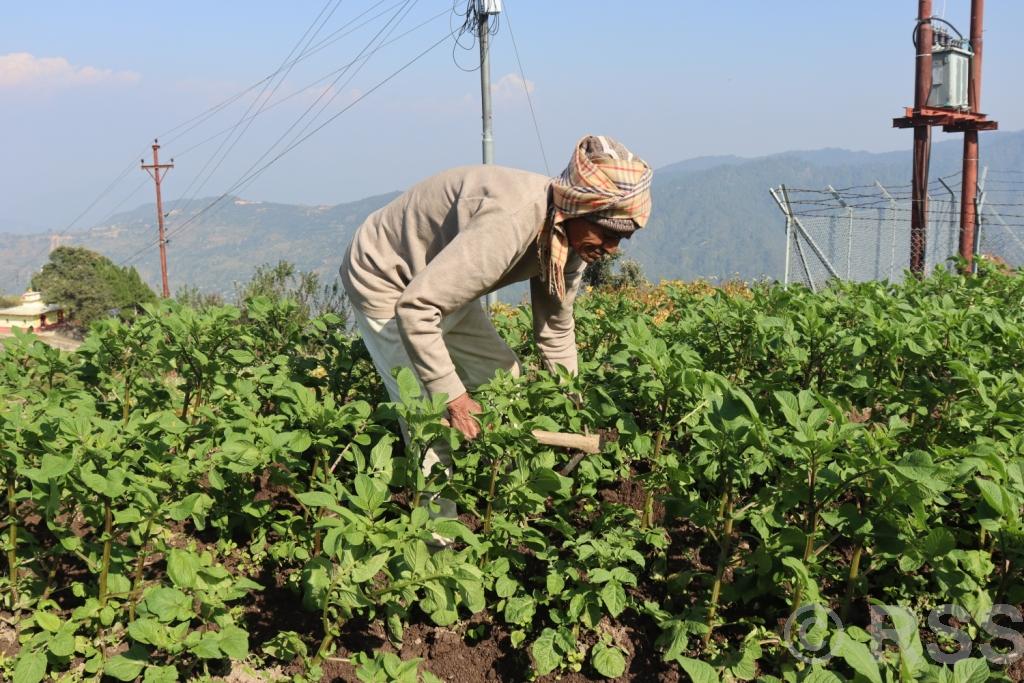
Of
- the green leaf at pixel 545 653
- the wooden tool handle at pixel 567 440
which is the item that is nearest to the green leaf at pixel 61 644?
the green leaf at pixel 545 653

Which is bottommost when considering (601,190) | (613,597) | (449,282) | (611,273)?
(611,273)

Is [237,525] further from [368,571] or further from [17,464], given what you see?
[368,571]

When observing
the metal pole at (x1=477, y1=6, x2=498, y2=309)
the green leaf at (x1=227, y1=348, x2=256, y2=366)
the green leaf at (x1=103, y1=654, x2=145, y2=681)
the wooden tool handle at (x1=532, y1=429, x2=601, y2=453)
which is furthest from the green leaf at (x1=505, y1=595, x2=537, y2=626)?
the metal pole at (x1=477, y1=6, x2=498, y2=309)

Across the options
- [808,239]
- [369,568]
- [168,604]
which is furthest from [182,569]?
[808,239]

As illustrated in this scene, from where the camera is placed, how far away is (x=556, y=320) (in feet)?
11.6

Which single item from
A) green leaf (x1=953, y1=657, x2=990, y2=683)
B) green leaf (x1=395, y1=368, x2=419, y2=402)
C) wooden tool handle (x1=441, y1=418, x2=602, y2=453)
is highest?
green leaf (x1=395, y1=368, x2=419, y2=402)

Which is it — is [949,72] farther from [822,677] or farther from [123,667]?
[123,667]

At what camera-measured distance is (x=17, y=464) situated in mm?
2729

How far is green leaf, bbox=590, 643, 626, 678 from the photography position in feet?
9.11

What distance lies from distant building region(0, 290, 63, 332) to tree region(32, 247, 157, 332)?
0.42m

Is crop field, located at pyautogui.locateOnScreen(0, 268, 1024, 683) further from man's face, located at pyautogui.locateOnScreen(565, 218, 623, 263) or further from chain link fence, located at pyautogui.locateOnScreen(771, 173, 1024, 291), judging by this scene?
chain link fence, located at pyautogui.locateOnScreen(771, 173, 1024, 291)

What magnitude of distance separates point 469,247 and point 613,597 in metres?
1.14

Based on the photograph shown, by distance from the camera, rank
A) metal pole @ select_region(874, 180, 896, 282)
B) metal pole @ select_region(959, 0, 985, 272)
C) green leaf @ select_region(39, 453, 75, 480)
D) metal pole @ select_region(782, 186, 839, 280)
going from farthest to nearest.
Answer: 1. metal pole @ select_region(959, 0, 985, 272)
2. metal pole @ select_region(874, 180, 896, 282)
3. metal pole @ select_region(782, 186, 839, 280)
4. green leaf @ select_region(39, 453, 75, 480)

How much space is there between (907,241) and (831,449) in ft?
43.9
